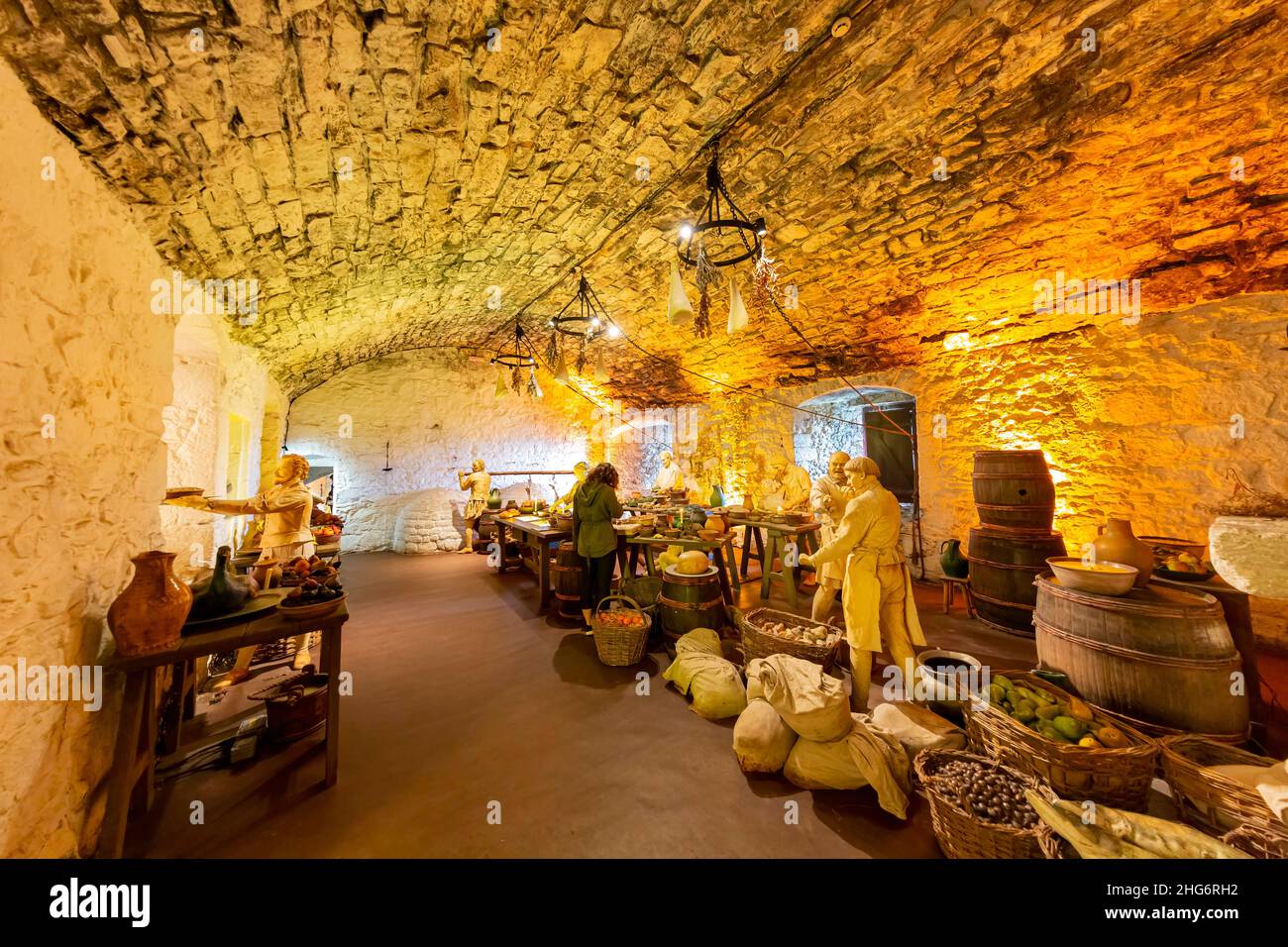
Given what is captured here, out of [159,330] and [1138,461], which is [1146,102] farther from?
[159,330]

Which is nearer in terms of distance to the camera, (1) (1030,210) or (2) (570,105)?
(2) (570,105)

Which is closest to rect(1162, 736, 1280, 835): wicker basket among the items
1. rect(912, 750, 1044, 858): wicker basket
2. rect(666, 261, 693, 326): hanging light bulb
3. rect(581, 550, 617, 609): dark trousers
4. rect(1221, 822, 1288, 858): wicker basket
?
rect(1221, 822, 1288, 858): wicker basket

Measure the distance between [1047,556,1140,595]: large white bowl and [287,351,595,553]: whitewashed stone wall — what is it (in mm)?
10071

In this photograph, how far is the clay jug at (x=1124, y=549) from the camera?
2770 mm

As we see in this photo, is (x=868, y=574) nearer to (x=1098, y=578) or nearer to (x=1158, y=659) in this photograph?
A: (x=1098, y=578)

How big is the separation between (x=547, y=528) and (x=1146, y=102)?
6.30 meters

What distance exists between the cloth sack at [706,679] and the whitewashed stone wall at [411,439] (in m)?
7.87

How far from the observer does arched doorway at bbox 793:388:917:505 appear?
23.1 ft

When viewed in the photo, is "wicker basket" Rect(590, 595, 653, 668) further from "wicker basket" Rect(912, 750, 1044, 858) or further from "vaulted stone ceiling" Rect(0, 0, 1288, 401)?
"vaulted stone ceiling" Rect(0, 0, 1288, 401)

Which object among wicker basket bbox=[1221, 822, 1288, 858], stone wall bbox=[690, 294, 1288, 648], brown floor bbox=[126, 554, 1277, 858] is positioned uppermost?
stone wall bbox=[690, 294, 1288, 648]

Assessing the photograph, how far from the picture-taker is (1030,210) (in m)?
3.85
